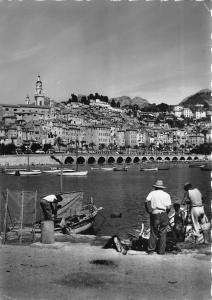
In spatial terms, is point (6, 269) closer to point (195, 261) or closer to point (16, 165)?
point (195, 261)

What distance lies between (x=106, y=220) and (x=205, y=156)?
14182cm

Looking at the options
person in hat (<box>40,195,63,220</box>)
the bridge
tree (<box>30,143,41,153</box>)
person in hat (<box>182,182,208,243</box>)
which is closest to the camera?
person in hat (<box>182,182,208,243</box>)

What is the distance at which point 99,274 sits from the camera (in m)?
8.30

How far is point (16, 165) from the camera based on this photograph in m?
106

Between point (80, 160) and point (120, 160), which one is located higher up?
point (80, 160)

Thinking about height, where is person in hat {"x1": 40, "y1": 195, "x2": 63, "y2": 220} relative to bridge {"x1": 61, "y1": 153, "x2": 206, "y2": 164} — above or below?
below

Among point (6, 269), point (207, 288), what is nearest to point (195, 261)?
point (207, 288)

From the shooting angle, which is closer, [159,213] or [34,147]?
[159,213]

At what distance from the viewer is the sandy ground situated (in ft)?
23.9

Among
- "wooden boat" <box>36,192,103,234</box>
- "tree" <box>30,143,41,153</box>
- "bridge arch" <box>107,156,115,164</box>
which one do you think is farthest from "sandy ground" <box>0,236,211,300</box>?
"bridge arch" <box>107,156,115,164</box>

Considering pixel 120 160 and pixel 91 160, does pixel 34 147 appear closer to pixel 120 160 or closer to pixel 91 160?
pixel 91 160

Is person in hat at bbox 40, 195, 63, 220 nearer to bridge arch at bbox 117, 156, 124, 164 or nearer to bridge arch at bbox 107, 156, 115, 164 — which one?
bridge arch at bbox 107, 156, 115, 164

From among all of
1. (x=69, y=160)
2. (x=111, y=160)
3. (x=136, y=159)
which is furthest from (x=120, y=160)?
(x=69, y=160)

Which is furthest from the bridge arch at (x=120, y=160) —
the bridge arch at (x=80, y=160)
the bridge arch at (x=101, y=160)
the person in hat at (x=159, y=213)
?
the person in hat at (x=159, y=213)
